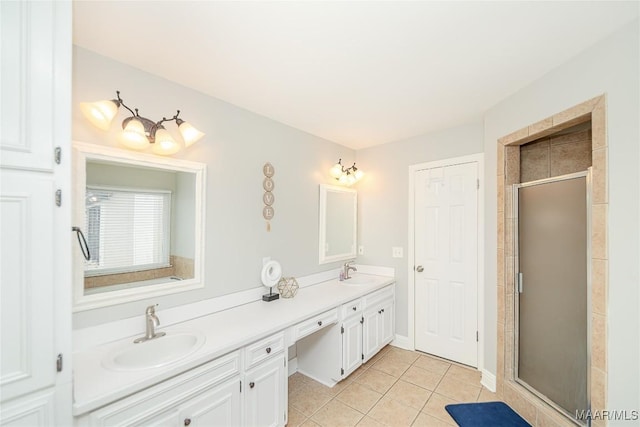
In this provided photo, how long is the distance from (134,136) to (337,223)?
2.15 metres

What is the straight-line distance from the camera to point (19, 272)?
3.00ft

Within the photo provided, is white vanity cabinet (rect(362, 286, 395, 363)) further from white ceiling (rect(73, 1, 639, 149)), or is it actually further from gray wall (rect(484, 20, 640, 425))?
white ceiling (rect(73, 1, 639, 149))

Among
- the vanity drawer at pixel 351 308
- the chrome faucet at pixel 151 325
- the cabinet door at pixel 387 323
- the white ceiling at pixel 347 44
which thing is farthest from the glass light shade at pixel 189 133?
the cabinet door at pixel 387 323

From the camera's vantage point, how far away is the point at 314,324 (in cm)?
208

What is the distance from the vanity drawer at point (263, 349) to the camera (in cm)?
159

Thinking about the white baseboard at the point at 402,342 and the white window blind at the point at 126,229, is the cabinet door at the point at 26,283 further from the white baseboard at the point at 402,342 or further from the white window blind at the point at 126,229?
the white baseboard at the point at 402,342

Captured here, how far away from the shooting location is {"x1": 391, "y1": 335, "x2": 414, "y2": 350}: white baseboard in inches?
121

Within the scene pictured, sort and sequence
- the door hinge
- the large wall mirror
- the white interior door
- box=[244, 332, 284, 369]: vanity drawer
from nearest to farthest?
the large wall mirror
box=[244, 332, 284, 369]: vanity drawer
the door hinge
the white interior door

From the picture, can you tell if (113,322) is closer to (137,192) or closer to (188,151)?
(137,192)

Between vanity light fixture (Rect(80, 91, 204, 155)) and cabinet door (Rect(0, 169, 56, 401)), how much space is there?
2.14ft

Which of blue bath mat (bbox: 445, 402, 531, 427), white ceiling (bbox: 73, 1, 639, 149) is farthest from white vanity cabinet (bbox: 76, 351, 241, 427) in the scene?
white ceiling (bbox: 73, 1, 639, 149)

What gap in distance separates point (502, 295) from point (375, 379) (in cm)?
134

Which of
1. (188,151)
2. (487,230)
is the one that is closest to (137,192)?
(188,151)

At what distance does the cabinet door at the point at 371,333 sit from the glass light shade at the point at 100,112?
248 centimetres
